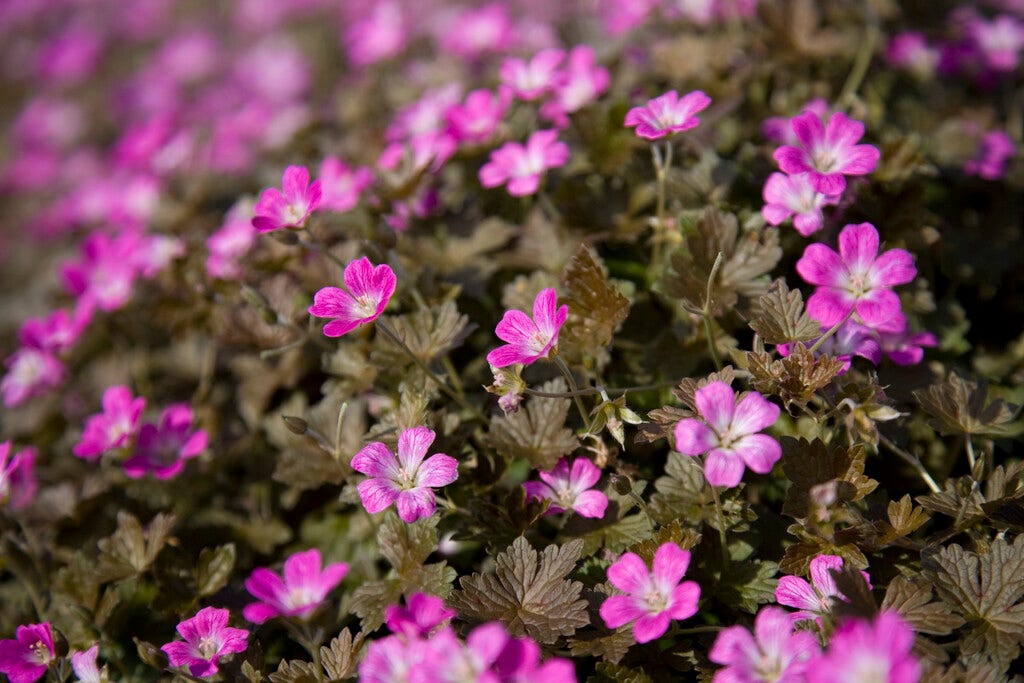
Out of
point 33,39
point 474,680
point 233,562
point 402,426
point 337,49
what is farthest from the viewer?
point 33,39

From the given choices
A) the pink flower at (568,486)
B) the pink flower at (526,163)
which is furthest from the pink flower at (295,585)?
the pink flower at (526,163)

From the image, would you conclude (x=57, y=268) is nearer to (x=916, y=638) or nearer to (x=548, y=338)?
(x=548, y=338)

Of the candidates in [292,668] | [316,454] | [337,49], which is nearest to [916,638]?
[292,668]

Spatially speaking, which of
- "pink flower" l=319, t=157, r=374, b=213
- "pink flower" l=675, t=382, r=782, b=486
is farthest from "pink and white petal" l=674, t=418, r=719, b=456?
"pink flower" l=319, t=157, r=374, b=213

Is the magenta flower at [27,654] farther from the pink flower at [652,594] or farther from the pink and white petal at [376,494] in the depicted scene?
the pink flower at [652,594]

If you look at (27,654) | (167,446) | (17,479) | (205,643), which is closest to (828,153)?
(205,643)

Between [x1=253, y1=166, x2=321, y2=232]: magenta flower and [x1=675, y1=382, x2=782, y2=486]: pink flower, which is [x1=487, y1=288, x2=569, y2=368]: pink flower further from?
[x1=253, y1=166, x2=321, y2=232]: magenta flower

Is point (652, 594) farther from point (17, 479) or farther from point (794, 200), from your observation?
point (17, 479)

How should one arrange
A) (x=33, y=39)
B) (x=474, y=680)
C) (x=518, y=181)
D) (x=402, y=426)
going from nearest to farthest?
1. (x=474, y=680)
2. (x=402, y=426)
3. (x=518, y=181)
4. (x=33, y=39)
